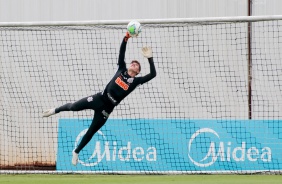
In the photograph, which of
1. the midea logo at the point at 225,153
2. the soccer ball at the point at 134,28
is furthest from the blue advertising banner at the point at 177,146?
the soccer ball at the point at 134,28

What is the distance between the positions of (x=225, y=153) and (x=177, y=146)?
976 mm

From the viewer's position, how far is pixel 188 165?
17500 millimetres

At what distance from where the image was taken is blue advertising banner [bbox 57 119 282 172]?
17.4 metres

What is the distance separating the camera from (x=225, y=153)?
1742 centimetres

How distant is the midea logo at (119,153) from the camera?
1762cm

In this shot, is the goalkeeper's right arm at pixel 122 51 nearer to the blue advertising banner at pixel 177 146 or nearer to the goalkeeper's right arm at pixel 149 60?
the goalkeeper's right arm at pixel 149 60

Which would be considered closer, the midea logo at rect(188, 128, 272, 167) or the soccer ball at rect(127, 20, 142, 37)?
the soccer ball at rect(127, 20, 142, 37)

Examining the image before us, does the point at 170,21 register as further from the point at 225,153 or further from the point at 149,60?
the point at 225,153

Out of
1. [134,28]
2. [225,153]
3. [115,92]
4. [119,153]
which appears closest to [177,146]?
[225,153]
